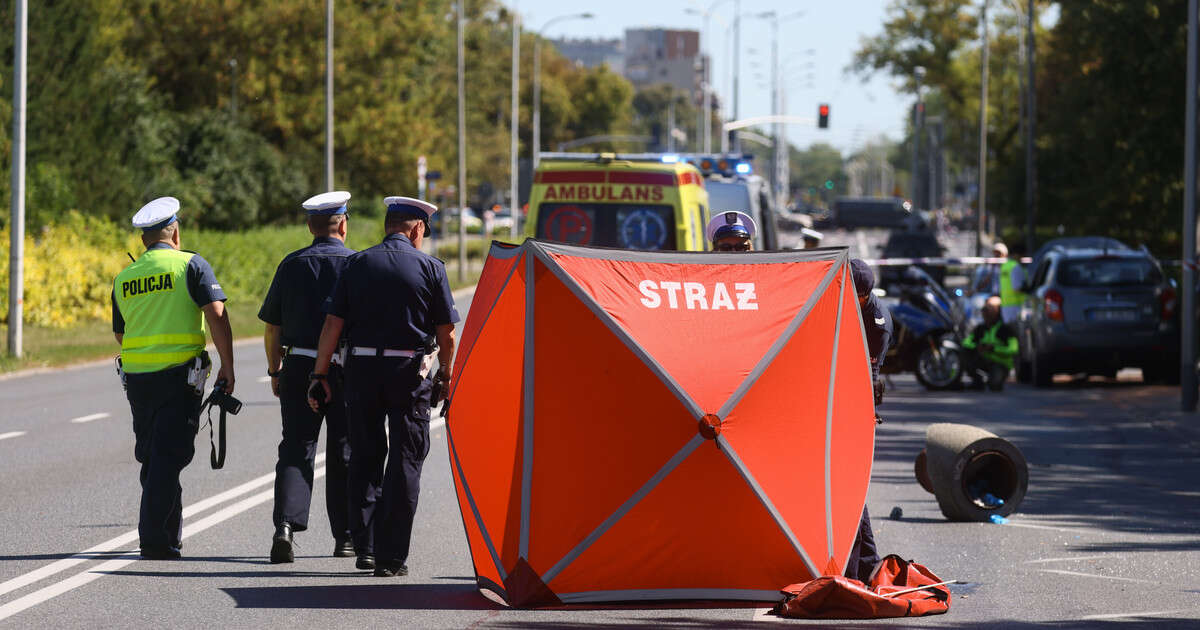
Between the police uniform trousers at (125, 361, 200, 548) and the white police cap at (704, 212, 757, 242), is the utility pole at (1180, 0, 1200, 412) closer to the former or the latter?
the white police cap at (704, 212, 757, 242)

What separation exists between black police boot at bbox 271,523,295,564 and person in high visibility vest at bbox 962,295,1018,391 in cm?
1460

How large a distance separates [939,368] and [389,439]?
48.0ft

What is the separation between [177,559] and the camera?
9.23 m

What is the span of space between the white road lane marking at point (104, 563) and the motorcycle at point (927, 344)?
38.6 feet

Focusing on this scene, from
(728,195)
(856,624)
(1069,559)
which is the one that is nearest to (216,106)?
(728,195)

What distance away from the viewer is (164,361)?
30.5ft

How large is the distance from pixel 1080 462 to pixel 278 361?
7.80 metres

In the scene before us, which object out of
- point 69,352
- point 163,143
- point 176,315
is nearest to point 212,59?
point 163,143

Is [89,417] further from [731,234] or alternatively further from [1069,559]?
[1069,559]

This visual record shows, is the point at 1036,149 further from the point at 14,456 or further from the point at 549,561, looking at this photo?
the point at 549,561

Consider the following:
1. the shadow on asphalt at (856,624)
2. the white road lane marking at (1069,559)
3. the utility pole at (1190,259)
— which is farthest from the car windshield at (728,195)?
the shadow on asphalt at (856,624)

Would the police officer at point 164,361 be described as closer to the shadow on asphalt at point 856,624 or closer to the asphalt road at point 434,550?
the asphalt road at point 434,550

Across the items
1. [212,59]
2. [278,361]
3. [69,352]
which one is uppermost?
[212,59]

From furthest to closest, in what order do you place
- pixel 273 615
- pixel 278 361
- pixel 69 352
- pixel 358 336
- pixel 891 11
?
pixel 891 11, pixel 69 352, pixel 278 361, pixel 358 336, pixel 273 615
